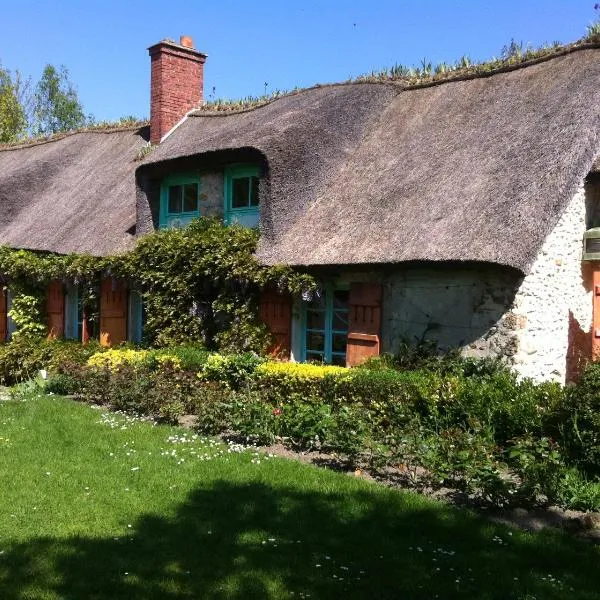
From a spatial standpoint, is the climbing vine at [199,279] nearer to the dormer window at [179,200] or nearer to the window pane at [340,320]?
the dormer window at [179,200]

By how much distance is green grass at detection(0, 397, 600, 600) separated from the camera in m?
4.11

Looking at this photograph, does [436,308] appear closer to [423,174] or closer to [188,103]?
[423,174]

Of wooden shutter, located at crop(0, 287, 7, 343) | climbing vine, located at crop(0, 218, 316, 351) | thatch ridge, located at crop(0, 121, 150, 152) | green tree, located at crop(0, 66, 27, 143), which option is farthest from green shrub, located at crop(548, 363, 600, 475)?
green tree, located at crop(0, 66, 27, 143)

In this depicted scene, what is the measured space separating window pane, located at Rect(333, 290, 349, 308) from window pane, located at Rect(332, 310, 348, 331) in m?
0.11

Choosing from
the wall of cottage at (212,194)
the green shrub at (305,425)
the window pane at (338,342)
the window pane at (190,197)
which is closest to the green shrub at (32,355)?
the window pane at (190,197)

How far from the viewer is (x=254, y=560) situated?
4.46 meters

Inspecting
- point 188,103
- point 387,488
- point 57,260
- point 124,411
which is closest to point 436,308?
point 387,488

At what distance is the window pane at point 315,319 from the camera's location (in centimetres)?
1059

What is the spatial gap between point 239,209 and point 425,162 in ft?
11.0

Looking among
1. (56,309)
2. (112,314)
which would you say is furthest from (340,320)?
(56,309)

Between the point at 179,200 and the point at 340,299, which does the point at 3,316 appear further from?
the point at 340,299

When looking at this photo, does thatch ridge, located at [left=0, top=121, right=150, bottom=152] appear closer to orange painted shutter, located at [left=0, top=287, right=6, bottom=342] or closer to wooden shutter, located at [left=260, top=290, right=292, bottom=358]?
orange painted shutter, located at [left=0, top=287, right=6, bottom=342]

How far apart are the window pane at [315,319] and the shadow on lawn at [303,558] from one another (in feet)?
16.9

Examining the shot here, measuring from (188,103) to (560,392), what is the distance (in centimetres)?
1204
